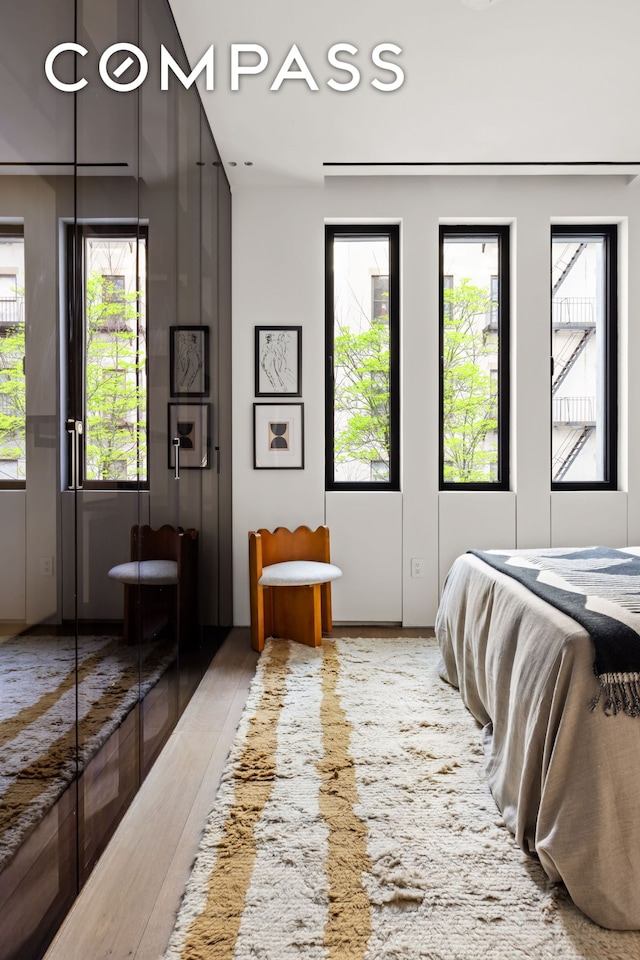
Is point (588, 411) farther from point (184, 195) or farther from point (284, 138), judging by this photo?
point (184, 195)

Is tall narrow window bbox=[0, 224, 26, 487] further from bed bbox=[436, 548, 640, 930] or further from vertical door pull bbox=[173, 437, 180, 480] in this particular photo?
bed bbox=[436, 548, 640, 930]

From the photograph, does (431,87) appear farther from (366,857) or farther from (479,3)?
(366,857)

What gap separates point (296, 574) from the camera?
334 cm

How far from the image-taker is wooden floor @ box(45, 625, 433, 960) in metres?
1.34

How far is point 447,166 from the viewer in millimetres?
3646

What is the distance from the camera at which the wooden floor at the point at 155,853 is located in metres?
1.34

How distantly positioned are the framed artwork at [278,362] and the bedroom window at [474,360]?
944mm

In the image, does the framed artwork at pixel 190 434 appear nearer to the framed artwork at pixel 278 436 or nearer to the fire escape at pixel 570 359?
the framed artwork at pixel 278 436

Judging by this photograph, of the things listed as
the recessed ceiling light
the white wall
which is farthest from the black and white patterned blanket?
the recessed ceiling light

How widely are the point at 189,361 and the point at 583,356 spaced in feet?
8.66

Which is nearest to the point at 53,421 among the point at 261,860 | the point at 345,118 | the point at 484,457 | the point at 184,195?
the point at 261,860

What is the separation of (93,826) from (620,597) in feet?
5.26

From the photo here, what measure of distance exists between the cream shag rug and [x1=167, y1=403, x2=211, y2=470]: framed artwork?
1064 mm

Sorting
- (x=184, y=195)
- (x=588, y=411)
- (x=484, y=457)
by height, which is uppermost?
(x=184, y=195)
